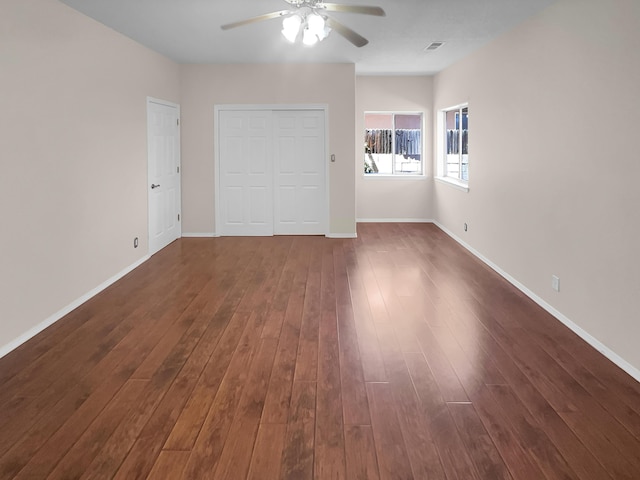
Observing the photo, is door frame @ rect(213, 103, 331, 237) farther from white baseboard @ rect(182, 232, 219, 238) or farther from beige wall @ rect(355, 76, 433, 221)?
beige wall @ rect(355, 76, 433, 221)

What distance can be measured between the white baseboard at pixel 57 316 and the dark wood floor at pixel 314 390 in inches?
2.8

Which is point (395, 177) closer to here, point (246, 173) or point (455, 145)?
point (455, 145)

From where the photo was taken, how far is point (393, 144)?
385 inches

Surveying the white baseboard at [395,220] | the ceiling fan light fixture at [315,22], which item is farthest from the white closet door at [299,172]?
the ceiling fan light fixture at [315,22]

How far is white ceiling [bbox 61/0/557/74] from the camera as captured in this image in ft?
15.0

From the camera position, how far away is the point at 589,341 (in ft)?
12.6

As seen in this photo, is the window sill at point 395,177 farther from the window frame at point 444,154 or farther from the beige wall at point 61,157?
the beige wall at point 61,157

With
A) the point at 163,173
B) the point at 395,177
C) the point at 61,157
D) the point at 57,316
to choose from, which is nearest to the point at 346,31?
the point at 61,157

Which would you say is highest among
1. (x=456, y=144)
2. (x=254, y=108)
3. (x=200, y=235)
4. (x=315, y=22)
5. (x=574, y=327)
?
(x=254, y=108)

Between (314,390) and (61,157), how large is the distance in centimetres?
289

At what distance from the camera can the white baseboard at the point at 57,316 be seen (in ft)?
12.1

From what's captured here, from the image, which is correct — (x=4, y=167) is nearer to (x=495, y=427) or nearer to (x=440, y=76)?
(x=495, y=427)

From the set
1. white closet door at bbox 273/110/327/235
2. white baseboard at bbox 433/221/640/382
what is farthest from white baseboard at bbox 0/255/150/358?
white baseboard at bbox 433/221/640/382

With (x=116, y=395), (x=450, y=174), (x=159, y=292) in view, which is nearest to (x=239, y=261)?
(x=159, y=292)
